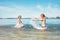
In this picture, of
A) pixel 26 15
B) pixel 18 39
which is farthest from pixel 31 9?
pixel 18 39

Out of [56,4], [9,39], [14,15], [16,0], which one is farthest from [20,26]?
[9,39]

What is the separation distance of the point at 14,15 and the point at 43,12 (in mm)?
815

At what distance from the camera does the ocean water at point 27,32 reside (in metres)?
4.38

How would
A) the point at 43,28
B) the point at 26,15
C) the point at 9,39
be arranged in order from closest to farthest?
the point at 9,39
the point at 43,28
the point at 26,15

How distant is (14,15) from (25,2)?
0.48 meters

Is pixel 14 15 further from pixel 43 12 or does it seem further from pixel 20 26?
pixel 43 12

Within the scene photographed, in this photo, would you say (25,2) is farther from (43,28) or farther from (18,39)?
Result: (18,39)

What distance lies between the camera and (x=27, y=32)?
5.13 metres

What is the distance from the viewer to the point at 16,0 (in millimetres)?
5734

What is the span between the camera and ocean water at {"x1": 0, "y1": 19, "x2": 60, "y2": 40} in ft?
14.4

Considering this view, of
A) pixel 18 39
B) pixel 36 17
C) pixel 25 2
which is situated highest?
pixel 25 2

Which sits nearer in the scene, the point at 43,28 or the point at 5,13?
the point at 43,28

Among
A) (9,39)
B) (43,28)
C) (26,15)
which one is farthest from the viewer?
(26,15)

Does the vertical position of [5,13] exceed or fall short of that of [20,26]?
it exceeds it
